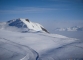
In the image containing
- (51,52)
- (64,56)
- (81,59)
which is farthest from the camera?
(51,52)

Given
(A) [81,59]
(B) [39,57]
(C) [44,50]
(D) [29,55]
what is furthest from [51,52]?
(A) [81,59]

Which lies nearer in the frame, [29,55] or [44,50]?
[29,55]

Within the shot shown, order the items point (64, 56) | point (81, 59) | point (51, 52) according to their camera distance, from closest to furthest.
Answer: point (81, 59)
point (64, 56)
point (51, 52)

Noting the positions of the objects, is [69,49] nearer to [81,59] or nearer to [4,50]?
[81,59]

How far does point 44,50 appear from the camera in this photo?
688cm

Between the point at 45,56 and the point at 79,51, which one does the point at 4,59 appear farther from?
the point at 79,51

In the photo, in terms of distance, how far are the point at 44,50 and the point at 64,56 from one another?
4.91ft

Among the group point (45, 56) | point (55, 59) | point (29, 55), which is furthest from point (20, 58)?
point (55, 59)

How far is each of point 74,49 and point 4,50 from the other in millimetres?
4605

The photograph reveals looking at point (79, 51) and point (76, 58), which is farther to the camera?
point (79, 51)

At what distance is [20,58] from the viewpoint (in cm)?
566

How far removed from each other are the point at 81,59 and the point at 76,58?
0.84 feet

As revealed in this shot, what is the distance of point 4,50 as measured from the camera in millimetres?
6824

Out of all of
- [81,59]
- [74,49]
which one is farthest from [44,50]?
[81,59]
